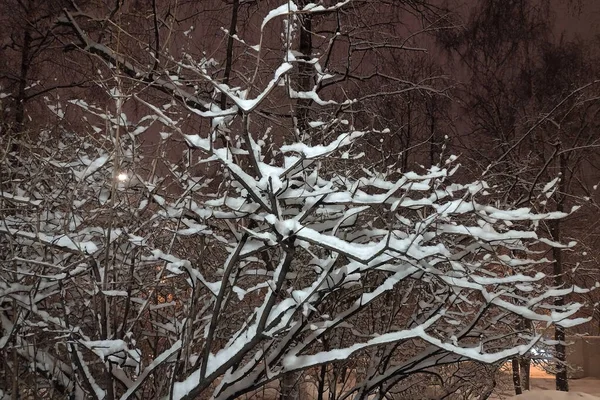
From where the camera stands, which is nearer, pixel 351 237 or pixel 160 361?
pixel 160 361

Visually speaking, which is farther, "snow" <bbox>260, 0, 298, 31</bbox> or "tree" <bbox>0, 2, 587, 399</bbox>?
"tree" <bbox>0, 2, 587, 399</bbox>

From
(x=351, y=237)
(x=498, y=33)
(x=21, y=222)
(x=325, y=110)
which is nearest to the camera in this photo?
(x=351, y=237)

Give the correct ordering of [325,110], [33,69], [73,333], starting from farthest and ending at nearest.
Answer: [33,69] → [325,110] → [73,333]

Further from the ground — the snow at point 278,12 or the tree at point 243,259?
the snow at point 278,12

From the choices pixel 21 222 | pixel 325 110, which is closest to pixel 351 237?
pixel 21 222

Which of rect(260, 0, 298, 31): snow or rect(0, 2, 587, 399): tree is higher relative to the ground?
rect(260, 0, 298, 31): snow

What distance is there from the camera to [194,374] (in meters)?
2.92

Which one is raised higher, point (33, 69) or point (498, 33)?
point (498, 33)

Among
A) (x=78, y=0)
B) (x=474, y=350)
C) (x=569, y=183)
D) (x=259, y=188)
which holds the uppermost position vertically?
(x=78, y=0)

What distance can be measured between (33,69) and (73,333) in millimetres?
10305

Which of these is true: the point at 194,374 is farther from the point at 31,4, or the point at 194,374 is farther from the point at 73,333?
the point at 31,4

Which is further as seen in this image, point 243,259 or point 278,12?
point 243,259

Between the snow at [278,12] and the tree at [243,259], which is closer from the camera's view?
the snow at [278,12]

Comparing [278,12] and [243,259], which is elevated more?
[278,12]
